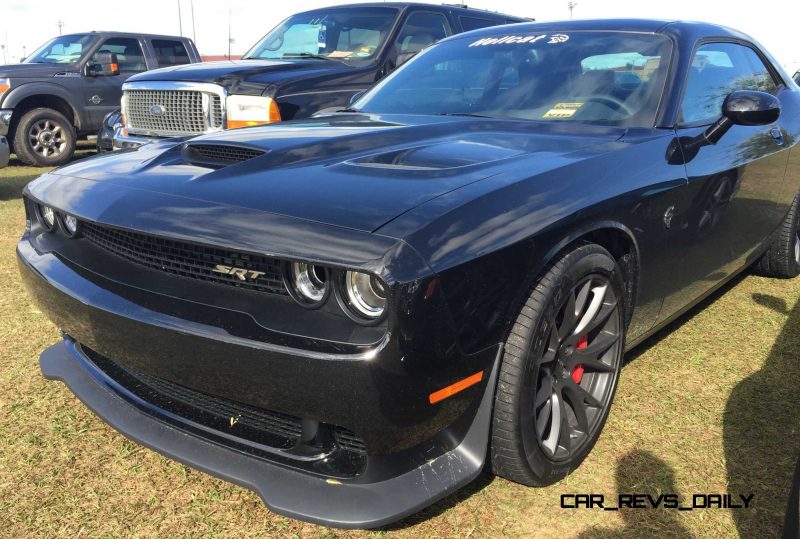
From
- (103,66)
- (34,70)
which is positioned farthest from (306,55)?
(34,70)

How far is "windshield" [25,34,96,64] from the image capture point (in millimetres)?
10062

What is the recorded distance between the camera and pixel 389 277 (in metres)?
1.54

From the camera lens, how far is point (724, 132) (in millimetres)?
2879

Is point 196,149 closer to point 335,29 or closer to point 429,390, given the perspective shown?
point 429,390

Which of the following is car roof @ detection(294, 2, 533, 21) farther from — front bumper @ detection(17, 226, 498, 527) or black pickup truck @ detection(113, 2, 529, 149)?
front bumper @ detection(17, 226, 498, 527)

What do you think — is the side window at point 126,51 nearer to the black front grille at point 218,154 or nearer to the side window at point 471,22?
the side window at point 471,22

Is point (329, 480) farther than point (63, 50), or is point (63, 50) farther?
point (63, 50)

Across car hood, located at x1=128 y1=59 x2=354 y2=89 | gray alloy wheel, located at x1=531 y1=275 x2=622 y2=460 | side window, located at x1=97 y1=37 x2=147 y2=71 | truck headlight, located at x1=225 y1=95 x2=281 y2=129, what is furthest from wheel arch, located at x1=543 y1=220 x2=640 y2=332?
side window, located at x1=97 y1=37 x2=147 y2=71

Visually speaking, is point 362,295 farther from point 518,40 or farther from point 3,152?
point 3,152

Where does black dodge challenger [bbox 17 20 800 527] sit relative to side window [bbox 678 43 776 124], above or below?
below

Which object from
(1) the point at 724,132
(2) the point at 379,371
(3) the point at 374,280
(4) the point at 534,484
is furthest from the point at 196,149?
(1) the point at 724,132

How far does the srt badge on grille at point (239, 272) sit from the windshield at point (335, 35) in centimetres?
430

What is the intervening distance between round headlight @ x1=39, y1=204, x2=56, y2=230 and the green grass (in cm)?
74

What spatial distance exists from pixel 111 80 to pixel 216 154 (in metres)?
8.89
